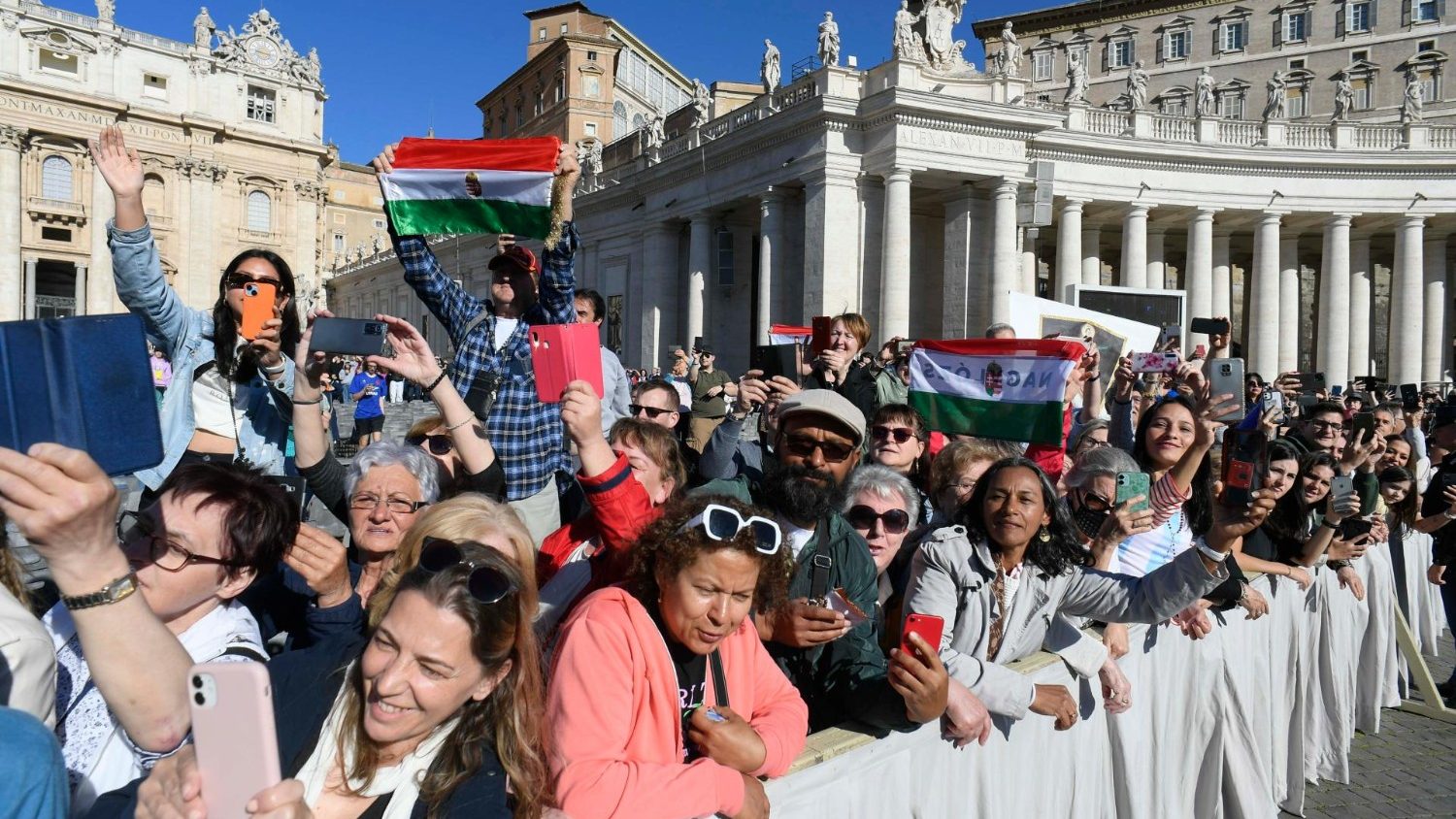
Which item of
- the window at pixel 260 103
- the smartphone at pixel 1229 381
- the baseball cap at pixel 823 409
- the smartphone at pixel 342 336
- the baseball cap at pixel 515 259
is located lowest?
the baseball cap at pixel 823 409

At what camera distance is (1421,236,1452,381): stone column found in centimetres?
3247

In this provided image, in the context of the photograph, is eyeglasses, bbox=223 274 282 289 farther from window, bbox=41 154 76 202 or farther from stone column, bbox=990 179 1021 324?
window, bbox=41 154 76 202

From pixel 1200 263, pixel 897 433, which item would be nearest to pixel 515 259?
pixel 897 433

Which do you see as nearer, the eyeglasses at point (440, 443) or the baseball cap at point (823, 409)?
the baseball cap at point (823, 409)

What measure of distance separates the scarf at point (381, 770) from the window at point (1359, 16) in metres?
60.9

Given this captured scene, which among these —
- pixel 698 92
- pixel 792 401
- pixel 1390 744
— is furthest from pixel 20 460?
pixel 698 92

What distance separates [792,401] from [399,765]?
245 cm

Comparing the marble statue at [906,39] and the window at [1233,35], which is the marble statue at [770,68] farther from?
the window at [1233,35]

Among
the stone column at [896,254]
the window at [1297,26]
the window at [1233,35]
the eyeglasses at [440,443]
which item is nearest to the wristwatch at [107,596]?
the eyeglasses at [440,443]

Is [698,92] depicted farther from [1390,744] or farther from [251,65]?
[251,65]

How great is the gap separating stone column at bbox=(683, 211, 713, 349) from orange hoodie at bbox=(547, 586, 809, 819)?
27.1m

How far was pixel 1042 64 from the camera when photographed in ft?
185

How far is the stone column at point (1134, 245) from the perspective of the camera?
2875 cm

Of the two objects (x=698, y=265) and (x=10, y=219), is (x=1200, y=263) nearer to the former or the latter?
(x=698, y=265)
